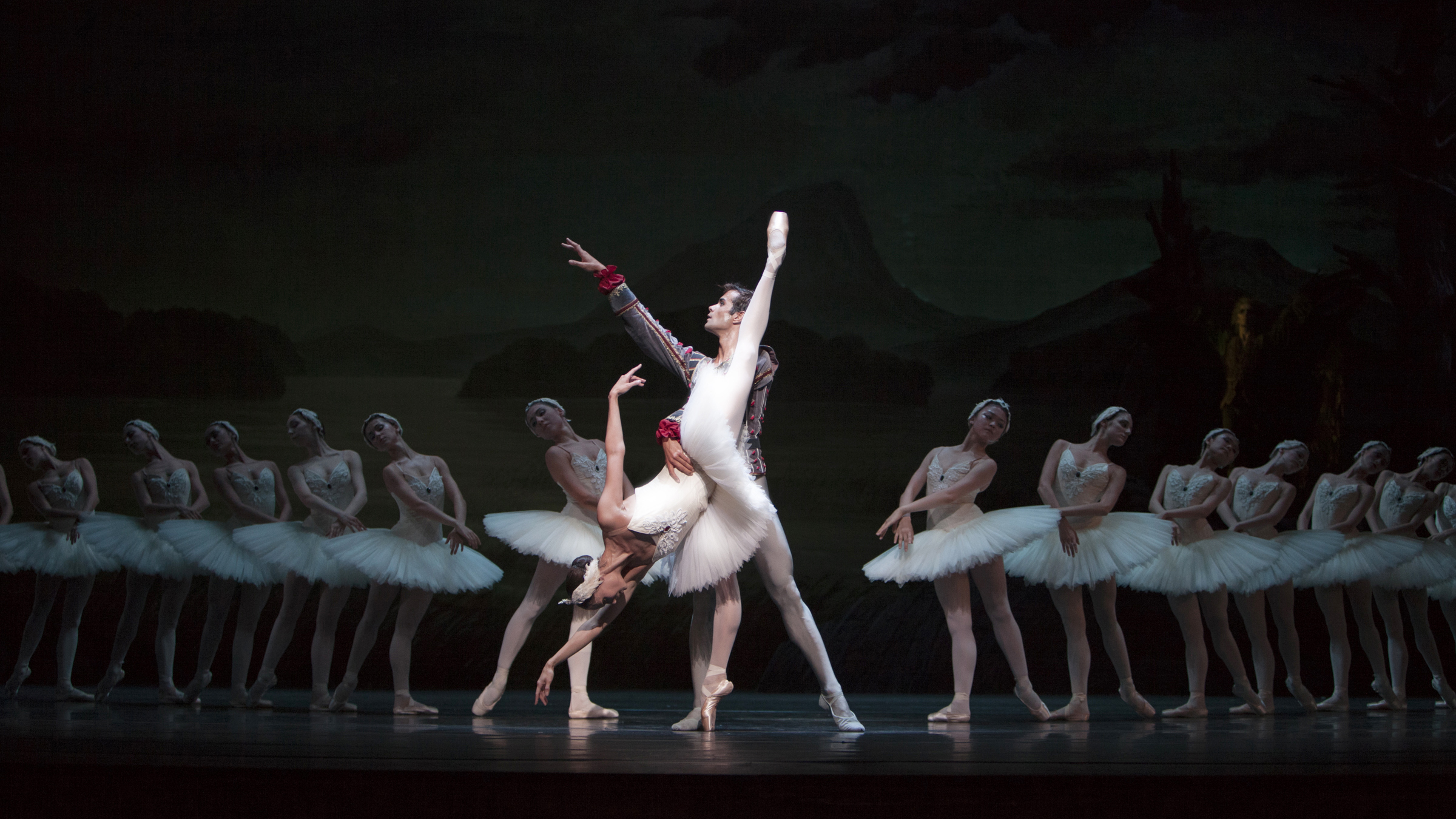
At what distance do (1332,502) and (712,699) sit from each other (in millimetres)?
3965

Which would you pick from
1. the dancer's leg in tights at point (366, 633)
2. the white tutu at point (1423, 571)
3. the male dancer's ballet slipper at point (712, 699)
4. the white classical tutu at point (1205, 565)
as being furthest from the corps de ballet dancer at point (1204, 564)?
the dancer's leg in tights at point (366, 633)

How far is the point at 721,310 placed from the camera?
162 inches

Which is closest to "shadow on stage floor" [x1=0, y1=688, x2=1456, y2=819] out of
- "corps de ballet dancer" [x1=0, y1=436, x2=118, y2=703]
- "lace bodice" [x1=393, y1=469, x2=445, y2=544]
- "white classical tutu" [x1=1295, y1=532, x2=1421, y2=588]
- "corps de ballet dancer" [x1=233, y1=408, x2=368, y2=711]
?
"corps de ballet dancer" [x1=233, y1=408, x2=368, y2=711]

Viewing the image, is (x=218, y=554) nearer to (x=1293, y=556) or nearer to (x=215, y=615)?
(x=215, y=615)

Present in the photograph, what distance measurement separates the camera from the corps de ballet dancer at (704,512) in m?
3.82

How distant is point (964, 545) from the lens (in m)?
5.00

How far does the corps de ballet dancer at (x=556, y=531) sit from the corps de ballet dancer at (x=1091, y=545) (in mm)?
1878

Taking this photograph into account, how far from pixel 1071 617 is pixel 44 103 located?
800 centimetres

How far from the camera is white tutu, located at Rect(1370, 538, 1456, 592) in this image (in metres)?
6.31

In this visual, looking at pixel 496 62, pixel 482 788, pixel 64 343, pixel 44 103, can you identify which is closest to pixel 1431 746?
pixel 482 788

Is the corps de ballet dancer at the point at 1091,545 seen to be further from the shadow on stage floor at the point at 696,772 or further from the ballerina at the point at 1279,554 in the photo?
the shadow on stage floor at the point at 696,772

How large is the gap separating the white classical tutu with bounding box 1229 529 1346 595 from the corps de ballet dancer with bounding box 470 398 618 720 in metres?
2.96

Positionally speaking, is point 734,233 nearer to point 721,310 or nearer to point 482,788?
point 721,310

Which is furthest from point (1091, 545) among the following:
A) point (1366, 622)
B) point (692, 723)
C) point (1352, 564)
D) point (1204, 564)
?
point (692, 723)
